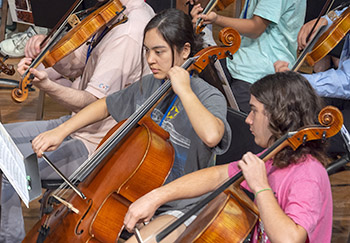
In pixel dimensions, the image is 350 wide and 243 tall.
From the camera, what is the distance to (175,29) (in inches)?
80.0

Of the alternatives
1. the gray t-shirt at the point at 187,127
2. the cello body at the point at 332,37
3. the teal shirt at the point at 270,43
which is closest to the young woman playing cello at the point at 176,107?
the gray t-shirt at the point at 187,127

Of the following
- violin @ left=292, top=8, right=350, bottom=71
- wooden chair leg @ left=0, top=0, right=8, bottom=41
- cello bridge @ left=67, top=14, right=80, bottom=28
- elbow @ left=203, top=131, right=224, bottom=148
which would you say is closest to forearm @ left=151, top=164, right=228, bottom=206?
elbow @ left=203, top=131, right=224, bottom=148

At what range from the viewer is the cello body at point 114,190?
177cm

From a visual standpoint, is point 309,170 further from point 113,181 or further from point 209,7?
point 209,7

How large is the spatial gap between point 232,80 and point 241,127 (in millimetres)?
641

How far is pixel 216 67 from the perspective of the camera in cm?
232

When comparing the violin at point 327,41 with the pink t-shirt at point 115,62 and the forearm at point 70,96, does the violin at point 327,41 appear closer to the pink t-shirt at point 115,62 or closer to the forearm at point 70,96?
the pink t-shirt at point 115,62

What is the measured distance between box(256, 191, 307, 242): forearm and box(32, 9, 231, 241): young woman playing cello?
0.42 meters

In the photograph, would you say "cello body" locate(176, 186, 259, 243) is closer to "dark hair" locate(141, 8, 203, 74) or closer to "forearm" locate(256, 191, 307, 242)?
"forearm" locate(256, 191, 307, 242)

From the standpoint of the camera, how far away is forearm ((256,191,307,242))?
1.35 metres

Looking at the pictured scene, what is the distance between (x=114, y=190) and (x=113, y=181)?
0.13 feet

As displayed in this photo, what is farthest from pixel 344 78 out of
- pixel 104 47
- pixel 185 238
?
pixel 185 238

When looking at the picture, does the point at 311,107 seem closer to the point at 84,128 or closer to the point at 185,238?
the point at 185,238

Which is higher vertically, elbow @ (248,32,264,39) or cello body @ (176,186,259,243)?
cello body @ (176,186,259,243)
